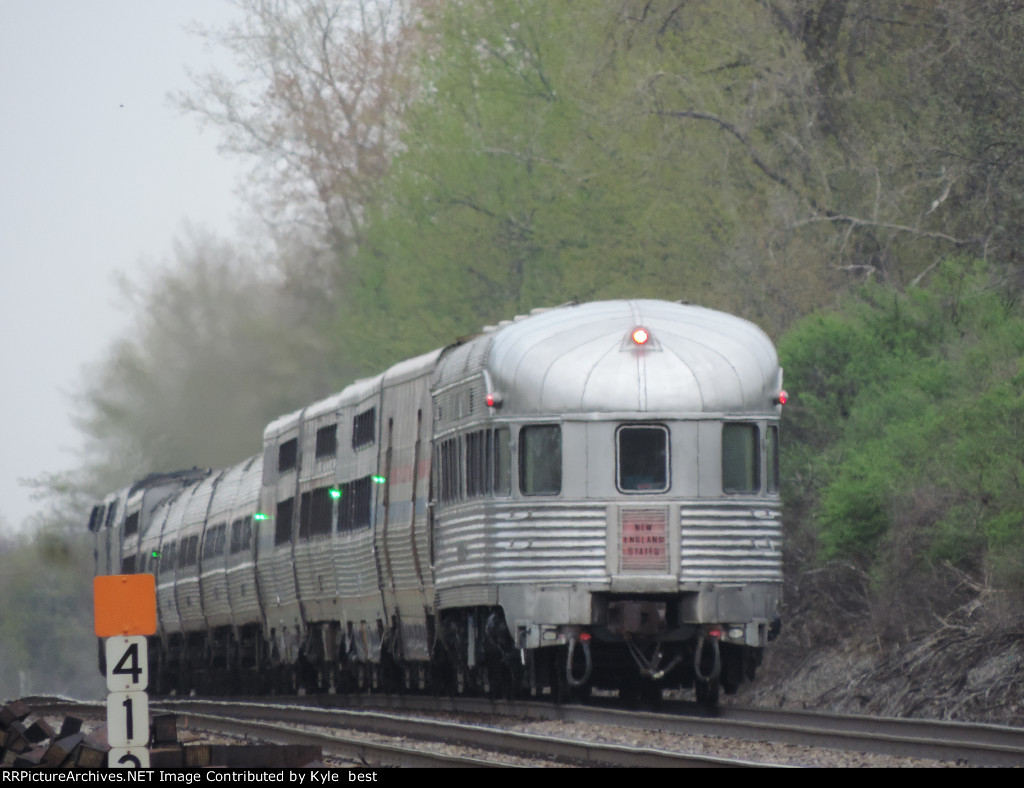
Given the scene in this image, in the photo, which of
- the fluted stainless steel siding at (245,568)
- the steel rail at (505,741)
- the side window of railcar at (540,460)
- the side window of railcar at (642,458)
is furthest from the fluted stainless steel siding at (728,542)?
the fluted stainless steel siding at (245,568)

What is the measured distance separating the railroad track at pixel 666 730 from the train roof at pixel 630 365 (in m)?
2.56

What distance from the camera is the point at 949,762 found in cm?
1209

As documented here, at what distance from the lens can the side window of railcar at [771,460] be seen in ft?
56.6

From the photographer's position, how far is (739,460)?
17.1 meters

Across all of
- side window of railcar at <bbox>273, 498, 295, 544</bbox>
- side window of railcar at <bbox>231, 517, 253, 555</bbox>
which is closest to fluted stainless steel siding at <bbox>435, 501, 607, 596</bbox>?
side window of railcar at <bbox>273, 498, 295, 544</bbox>

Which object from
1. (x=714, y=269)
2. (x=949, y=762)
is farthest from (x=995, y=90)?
(x=949, y=762)

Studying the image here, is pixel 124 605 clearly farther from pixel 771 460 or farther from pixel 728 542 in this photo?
pixel 771 460

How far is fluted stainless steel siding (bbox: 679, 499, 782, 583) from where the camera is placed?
55.0 ft

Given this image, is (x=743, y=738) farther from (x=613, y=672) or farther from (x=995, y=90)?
(x=995, y=90)

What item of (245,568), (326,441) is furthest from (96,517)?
(326,441)

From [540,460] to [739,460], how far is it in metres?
1.67

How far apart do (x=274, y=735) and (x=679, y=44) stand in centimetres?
2074

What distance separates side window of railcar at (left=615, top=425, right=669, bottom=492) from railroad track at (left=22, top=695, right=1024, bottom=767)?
1881 mm

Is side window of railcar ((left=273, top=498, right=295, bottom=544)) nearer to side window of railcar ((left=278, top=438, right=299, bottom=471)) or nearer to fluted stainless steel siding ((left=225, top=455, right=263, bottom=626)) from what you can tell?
side window of railcar ((left=278, top=438, right=299, bottom=471))
